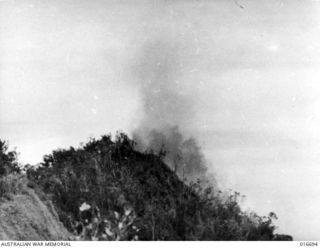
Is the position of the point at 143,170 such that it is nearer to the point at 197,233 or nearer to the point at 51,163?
the point at 51,163

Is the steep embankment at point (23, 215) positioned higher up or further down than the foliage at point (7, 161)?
further down

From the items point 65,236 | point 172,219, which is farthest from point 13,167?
point 172,219

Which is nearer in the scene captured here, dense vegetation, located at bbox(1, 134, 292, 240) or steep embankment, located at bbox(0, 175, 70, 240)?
steep embankment, located at bbox(0, 175, 70, 240)

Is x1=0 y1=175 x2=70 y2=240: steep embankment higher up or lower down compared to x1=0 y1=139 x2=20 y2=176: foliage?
lower down

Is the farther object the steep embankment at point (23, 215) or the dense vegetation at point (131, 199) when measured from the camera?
the dense vegetation at point (131, 199)

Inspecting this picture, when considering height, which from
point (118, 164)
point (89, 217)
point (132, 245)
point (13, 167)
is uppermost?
point (118, 164)
